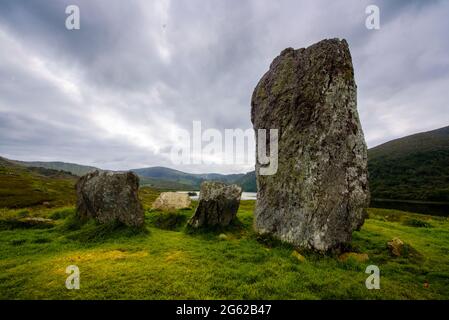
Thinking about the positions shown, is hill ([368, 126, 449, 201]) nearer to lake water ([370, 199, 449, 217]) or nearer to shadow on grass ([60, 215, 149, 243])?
lake water ([370, 199, 449, 217])

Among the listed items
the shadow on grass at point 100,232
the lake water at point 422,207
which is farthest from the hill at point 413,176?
the shadow on grass at point 100,232

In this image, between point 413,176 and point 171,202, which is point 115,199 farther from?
point 413,176

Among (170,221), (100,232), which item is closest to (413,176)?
(170,221)

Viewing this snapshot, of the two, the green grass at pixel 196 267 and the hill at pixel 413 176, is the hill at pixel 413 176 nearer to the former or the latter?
the hill at pixel 413 176

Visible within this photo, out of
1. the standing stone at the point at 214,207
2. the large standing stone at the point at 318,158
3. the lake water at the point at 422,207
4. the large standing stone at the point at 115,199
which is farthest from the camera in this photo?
the lake water at the point at 422,207

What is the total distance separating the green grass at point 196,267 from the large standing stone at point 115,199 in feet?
2.70

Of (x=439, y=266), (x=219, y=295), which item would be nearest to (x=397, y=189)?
(x=439, y=266)

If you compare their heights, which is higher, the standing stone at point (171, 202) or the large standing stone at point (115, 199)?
the large standing stone at point (115, 199)

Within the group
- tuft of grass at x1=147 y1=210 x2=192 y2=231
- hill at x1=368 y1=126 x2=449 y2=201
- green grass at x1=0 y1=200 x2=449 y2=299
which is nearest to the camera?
green grass at x1=0 y1=200 x2=449 y2=299

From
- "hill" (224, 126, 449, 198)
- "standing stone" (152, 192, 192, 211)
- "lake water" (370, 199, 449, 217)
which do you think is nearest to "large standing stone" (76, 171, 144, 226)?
"standing stone" (152, 192, 192, 211)

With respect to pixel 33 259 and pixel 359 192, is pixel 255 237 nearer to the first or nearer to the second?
pixel 359 192

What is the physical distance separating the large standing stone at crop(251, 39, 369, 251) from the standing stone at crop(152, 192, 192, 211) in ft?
48.1

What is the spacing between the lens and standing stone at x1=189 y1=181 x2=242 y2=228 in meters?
17.2

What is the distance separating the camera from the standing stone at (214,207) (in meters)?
17.2
